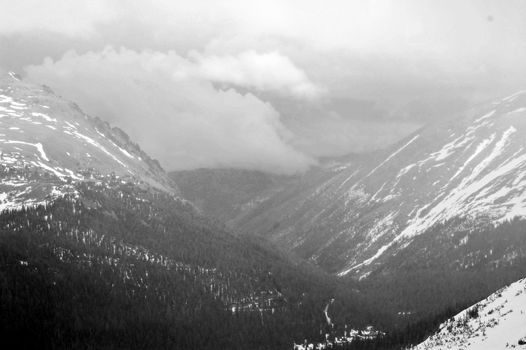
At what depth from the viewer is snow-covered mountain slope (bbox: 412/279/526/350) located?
132875 millimetres

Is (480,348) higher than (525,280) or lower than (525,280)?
lower

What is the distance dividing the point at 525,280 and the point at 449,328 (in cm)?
2418

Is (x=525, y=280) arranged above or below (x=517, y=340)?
above

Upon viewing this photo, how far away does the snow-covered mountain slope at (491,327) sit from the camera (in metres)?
133

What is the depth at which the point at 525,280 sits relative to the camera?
6880 inches

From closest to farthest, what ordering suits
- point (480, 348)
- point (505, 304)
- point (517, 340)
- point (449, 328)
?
point (517, 340) → point (480, 348) → point (505, 304) → point (449, 328)

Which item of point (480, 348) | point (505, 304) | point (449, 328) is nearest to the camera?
point (480, 348)

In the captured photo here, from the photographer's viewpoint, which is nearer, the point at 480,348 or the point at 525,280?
the point at 480,348

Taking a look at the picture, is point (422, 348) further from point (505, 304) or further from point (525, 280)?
point (525, 280)

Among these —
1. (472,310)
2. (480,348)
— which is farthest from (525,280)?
(480,348)

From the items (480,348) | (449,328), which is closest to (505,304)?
(449,328)

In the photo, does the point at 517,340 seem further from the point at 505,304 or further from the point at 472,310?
the point at 472,310

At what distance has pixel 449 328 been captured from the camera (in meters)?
170

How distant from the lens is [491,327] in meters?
145
